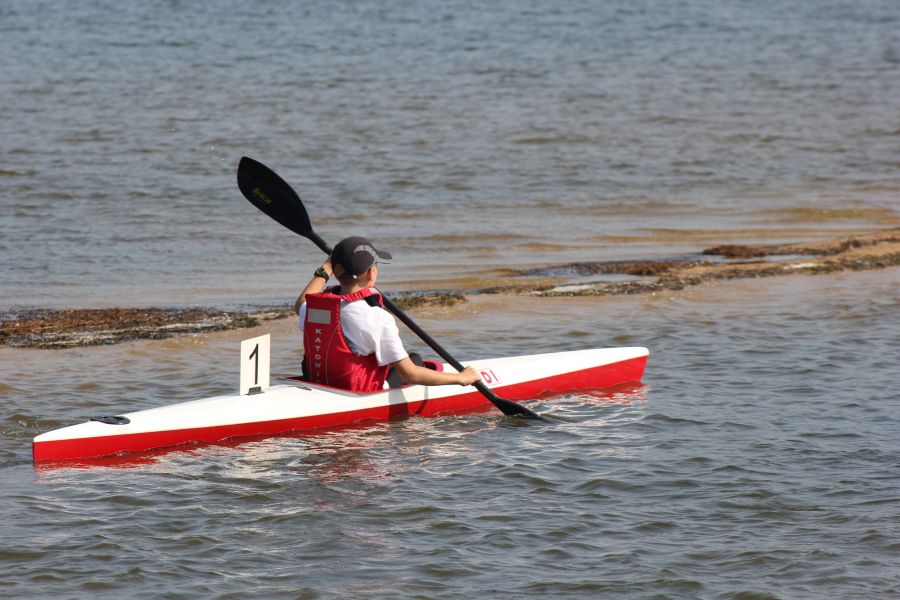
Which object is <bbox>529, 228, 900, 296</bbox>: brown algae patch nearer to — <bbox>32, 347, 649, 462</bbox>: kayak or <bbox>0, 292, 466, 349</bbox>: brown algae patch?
<bbox>0, 292, 466, 349</bbox>: brown algae patch

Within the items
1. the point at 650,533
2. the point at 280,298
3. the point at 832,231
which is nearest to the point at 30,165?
the point at 280,298

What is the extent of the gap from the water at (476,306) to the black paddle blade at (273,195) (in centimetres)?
104

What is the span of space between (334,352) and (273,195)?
170 centimetres

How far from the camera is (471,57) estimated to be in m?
25.3

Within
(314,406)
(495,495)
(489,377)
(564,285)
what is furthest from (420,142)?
(495,495)

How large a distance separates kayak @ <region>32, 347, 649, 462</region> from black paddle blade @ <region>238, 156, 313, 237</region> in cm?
141

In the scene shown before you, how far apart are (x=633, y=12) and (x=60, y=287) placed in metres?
26.6

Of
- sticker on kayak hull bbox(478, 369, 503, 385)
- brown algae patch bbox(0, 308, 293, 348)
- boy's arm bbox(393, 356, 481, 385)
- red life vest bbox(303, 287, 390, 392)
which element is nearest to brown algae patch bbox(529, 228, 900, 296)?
brown algae patch bbox(0, 308, 293, 348)

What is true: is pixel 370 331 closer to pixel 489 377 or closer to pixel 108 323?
pixel 489 377

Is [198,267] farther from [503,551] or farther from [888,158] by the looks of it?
[888,158]

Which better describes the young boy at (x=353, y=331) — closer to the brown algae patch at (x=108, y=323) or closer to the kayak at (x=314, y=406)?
the kayak at (x=314, y=406)

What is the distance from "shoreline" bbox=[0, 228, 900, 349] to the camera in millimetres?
8484

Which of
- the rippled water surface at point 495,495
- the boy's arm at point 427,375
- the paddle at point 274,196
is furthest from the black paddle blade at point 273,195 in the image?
the boy's arm at point 427,375

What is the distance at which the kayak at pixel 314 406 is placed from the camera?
19.0 feet
